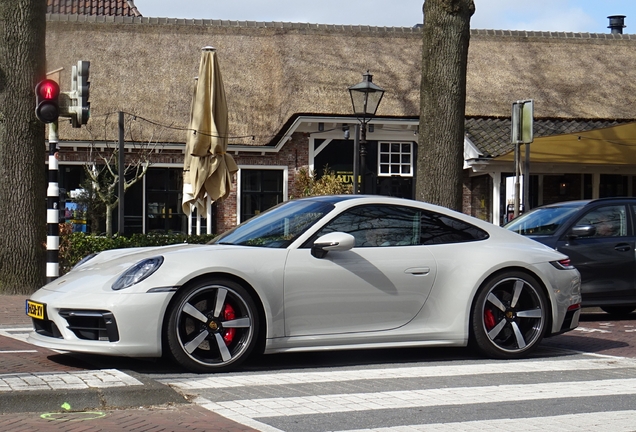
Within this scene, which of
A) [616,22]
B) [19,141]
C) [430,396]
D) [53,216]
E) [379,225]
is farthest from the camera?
[616,22]

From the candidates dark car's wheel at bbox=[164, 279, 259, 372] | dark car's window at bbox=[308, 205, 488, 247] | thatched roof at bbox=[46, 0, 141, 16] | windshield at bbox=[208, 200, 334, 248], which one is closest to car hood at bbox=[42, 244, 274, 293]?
dark car's wheel at bbox=[164, 279, 259, 372]

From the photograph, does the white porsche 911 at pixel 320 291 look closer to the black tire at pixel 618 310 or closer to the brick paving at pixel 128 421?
the brick paving at pixel 128 421

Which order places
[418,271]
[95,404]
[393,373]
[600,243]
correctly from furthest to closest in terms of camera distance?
[600,243] < [418,271] < [393,373] < [95,404]

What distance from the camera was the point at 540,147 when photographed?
21.8 m

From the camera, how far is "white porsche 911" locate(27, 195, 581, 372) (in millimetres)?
6590

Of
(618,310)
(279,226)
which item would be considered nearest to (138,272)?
(279,226)

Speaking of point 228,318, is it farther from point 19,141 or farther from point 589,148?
point 589,148

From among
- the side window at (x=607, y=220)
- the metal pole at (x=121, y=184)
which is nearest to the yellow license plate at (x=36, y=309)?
the side window at (x=607, y=220)

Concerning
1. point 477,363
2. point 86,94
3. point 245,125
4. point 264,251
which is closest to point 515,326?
point 477,363

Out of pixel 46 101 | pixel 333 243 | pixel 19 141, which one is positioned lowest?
pixel 333 243

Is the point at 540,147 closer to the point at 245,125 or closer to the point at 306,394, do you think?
the point at 245,125

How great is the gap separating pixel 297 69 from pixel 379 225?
22.9m

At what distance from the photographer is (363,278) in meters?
7.15

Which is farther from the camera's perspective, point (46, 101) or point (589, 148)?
point (589, 148)
